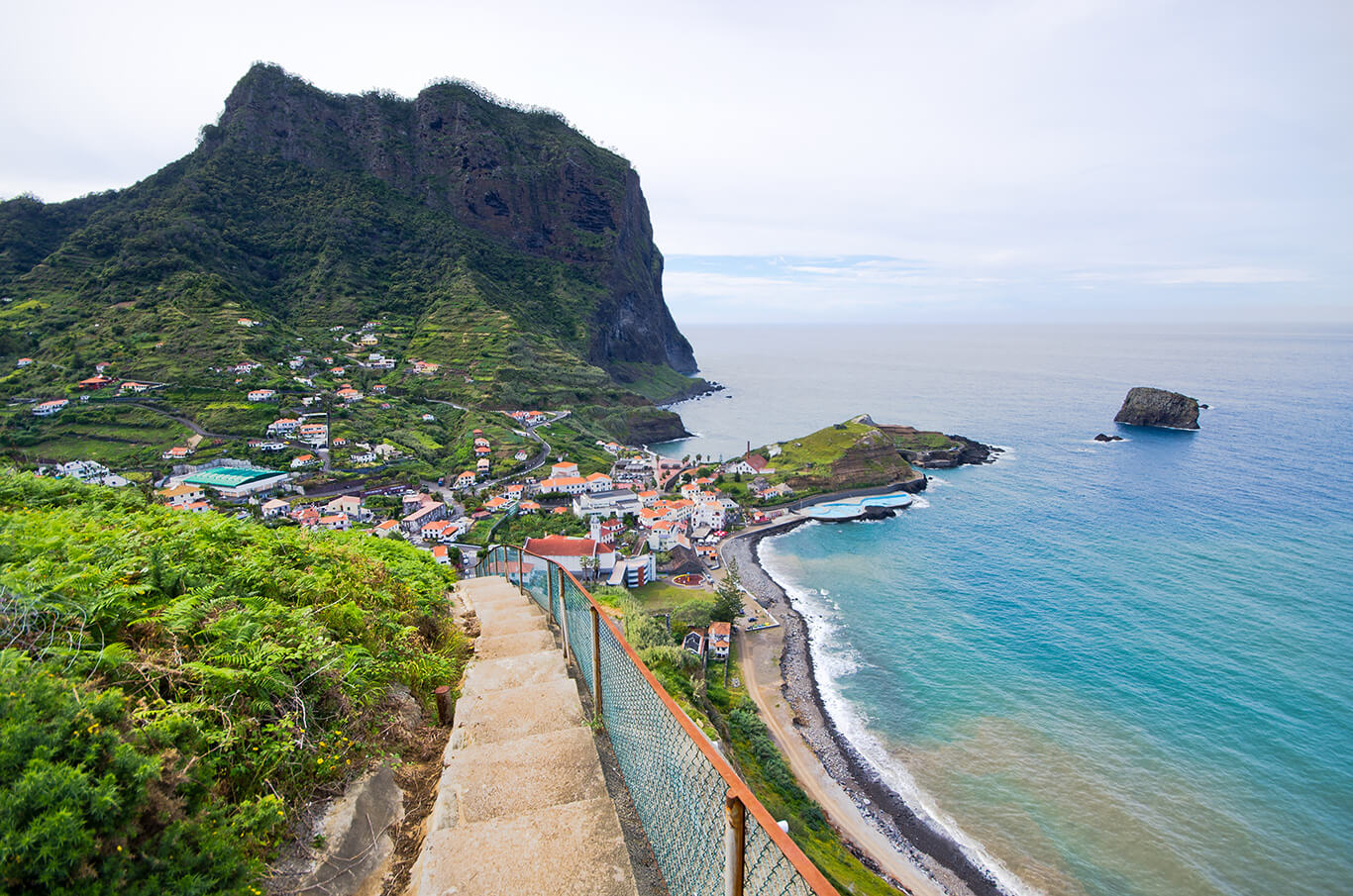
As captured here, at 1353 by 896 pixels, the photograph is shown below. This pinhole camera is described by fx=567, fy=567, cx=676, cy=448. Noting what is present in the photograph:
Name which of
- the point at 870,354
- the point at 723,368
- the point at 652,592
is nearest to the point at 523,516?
the point at 652,592

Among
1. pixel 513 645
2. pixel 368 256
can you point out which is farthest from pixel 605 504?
pixel 368 256

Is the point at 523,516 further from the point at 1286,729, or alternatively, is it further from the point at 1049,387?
the point at 1049,387

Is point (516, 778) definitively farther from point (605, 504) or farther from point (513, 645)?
point (605, 504)

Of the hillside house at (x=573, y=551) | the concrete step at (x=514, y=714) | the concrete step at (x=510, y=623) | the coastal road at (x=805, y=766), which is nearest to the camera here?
the concrete step at (x=514, y=714)

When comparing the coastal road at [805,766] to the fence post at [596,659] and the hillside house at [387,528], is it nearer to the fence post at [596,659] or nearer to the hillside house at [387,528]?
the fence post at [596,659]

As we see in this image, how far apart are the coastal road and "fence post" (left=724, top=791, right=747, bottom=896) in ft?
54.5

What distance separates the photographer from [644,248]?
422ft

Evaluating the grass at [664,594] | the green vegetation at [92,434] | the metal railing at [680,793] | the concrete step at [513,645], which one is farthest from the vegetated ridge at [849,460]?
the metal railing at [680,793]

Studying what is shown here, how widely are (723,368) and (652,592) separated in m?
121

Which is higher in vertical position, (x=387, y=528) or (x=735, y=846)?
(x=735, y=846)

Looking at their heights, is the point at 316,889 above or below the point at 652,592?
above

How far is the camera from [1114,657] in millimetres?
24625

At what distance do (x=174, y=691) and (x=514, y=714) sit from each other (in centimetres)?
204

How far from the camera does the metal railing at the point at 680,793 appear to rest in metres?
1.98
